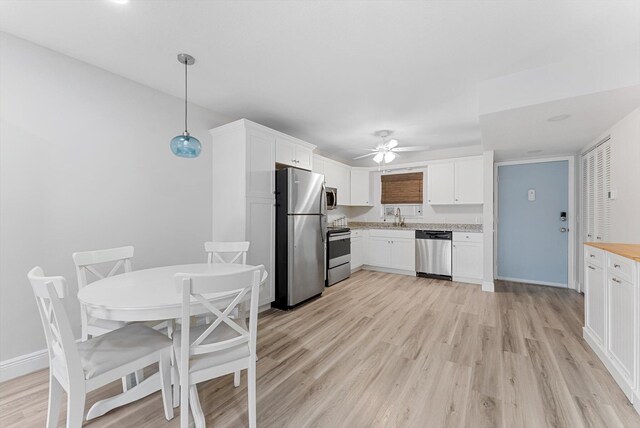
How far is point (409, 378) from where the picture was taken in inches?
79.2

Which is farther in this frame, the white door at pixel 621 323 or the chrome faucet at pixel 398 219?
the chrome faucet at pixel 398 219

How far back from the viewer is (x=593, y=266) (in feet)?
7.90

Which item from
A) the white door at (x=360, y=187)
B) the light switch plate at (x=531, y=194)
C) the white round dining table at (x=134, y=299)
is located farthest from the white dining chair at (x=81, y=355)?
the light switch plate at (x=531, y=194)

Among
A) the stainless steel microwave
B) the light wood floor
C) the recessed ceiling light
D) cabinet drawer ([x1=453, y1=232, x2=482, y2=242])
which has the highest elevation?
the recessed ceiling light

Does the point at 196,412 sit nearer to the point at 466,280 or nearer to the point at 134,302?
the point at 134,302

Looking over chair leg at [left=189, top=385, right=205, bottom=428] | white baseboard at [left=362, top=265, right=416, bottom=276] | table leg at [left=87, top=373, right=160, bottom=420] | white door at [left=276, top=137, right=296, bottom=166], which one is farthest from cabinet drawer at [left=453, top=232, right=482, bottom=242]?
table leg at [left=87, top=373, right=160, bottom=420]

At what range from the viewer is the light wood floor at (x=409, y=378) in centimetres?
162

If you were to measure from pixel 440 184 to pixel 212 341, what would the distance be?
15.8 ft

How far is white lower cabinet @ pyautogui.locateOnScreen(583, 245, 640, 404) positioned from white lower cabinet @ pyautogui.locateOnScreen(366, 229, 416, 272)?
272cm

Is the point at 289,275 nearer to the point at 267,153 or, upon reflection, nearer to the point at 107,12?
the point at 267,153

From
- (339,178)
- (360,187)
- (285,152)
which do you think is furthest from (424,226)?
(285,152)

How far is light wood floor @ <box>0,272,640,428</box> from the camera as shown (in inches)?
63.9

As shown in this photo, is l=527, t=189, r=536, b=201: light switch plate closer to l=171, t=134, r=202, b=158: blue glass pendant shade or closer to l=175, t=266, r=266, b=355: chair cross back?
l=175, t=266, r=266, b=355: chair cross back

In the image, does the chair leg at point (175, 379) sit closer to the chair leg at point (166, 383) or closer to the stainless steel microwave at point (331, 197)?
the chair leg at point (166, 383)
